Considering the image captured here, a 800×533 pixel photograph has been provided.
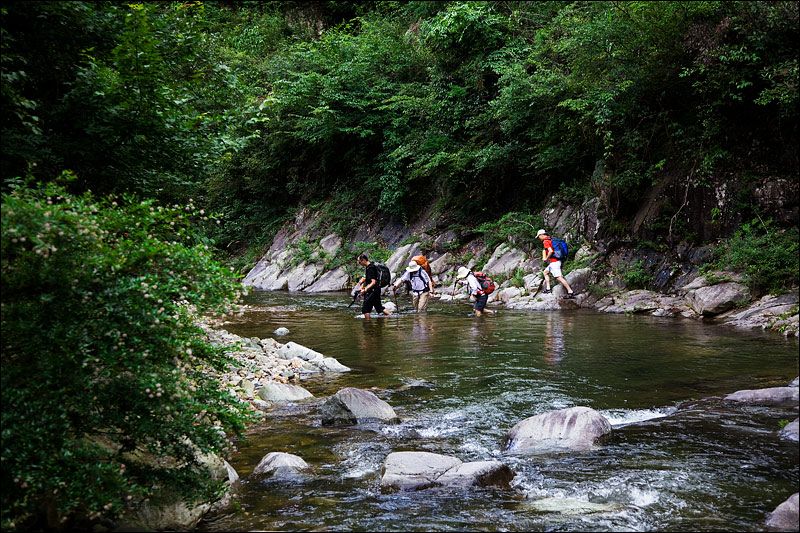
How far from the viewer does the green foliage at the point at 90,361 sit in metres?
3.69

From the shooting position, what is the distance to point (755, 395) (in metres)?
7.66

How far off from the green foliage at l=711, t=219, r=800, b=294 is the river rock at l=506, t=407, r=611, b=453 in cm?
956

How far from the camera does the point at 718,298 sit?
48.5 feet

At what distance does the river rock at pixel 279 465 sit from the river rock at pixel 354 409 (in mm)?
1442

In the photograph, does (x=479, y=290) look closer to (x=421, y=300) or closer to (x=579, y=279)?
(x=421, y=300)

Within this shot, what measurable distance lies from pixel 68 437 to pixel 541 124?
67.2 ft

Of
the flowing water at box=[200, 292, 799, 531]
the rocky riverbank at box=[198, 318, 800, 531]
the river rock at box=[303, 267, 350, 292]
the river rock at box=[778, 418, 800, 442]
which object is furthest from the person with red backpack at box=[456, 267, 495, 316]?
the river rock at box=[303, 267, 350, 292]

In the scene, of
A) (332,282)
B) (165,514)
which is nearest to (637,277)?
(332,282)

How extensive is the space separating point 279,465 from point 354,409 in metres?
1.76

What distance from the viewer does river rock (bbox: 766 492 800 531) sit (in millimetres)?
4297

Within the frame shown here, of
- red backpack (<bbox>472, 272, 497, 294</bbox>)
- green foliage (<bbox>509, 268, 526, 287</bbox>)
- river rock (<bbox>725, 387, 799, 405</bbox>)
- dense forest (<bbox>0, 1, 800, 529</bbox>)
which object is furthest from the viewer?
green foliage (<bbox>509, 268, 526, 287</bbox>)

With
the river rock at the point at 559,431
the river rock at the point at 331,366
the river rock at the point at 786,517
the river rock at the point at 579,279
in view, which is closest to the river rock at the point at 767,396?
the river rock at the point at 559,431

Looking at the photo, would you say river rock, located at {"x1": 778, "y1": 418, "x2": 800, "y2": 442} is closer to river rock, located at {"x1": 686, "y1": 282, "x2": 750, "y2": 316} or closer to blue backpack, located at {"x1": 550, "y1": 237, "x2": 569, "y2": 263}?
river rock, located at {"x1": 686, "y1": 282, "x2": 750, "y2": 316}

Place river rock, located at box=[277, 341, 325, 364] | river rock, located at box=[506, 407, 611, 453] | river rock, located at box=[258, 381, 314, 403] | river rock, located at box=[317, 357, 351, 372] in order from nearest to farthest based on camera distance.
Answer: river rock, located at box=[506, 407, 611, 453] < river rock, located at box=[258, 381, 314, 403] < river rock, located at box=[317, 357, 351, 372] < river rock, located at box=[277, 341, 325, 364]
